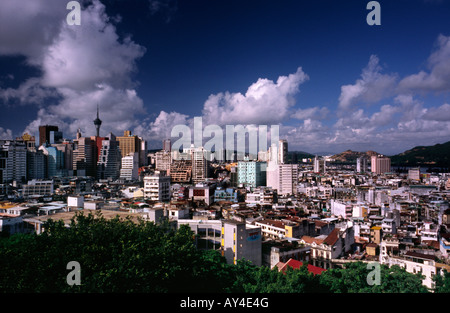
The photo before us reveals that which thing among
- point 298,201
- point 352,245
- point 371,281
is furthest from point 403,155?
point 371,281

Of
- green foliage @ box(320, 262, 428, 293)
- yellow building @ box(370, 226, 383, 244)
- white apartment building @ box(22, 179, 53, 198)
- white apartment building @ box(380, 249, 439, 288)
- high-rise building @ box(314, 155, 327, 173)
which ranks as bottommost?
yellow building @ box(370, 226, 383, 244)

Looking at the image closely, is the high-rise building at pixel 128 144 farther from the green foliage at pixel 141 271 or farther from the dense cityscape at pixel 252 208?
the green foliage at pixel 141 271

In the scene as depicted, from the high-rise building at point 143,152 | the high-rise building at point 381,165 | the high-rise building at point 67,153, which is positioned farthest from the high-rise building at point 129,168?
the high-rise building at point 381,165

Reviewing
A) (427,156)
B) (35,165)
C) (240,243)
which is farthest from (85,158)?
(427,156)

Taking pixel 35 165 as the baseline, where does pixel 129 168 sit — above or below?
below

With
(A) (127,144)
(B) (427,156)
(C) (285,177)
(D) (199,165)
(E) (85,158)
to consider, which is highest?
(A) (127,144)

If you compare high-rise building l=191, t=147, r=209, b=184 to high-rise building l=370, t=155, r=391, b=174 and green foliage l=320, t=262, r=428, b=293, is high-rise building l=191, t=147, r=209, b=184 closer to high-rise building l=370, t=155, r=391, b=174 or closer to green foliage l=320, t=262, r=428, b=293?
green foliage l=320, t=262, r=428, b=293

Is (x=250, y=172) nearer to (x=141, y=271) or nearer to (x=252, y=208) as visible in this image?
(x=252, y=208)

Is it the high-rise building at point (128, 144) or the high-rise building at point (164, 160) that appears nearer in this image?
the high-rise building at point (164, 160)

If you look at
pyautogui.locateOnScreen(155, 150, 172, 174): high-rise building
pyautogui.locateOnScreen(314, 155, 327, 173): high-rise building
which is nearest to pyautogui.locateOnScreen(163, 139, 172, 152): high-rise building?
pyautogui.locateOnScreen(155, 150, 172, 174): high-rise building
